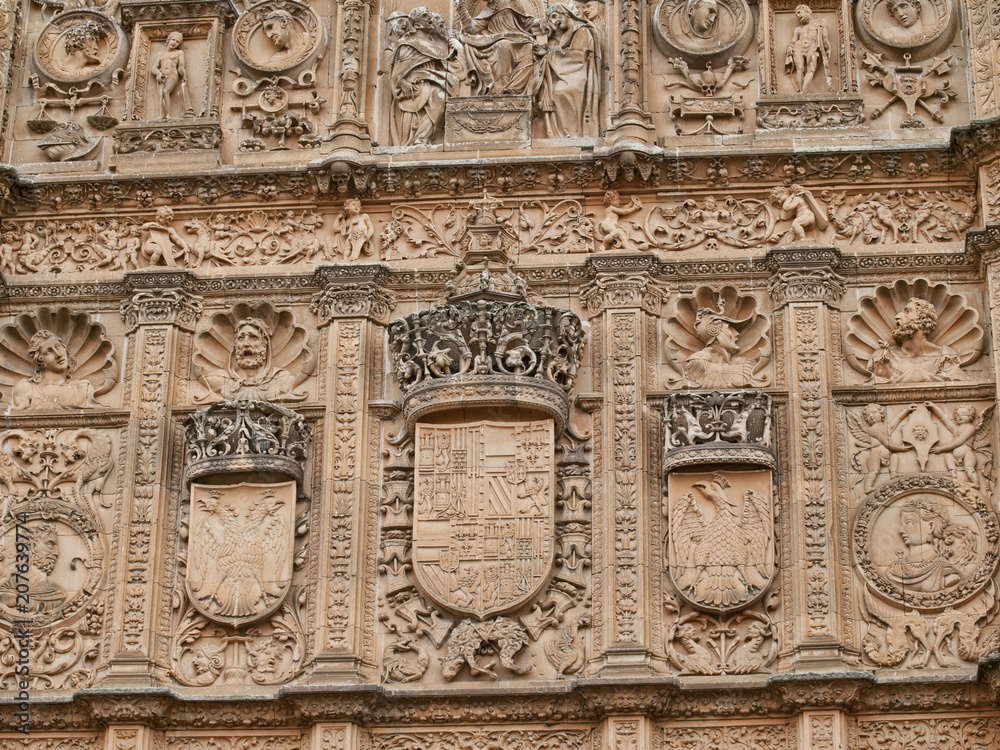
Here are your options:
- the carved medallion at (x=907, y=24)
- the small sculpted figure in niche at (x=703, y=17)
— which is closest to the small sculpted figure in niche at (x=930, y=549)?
the carved medallion at (x=907, y=24)

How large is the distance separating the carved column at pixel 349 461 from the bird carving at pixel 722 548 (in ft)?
8.55

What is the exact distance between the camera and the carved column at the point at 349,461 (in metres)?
18.7

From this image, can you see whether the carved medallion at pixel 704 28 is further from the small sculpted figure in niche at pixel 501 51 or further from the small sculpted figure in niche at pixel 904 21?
the small sculpted figure in niche at pixel 904 21

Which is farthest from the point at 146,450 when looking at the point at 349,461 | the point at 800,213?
the point at 800,213

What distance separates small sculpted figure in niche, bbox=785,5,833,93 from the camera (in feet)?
67.3

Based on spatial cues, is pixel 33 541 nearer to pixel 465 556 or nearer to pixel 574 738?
pixel 465 556

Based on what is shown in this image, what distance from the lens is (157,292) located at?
20.1 m

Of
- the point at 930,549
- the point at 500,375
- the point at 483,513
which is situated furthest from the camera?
the point at 500,375

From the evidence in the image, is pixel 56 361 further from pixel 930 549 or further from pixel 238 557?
pixel 930 549

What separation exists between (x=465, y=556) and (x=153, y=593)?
2671mm

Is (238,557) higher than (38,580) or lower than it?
higher

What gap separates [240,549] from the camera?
19.1m

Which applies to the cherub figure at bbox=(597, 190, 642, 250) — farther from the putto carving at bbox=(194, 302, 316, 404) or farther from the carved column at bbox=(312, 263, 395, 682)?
the putto carving at bbox=(194, 302, 316, 404)

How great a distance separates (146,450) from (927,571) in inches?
266
